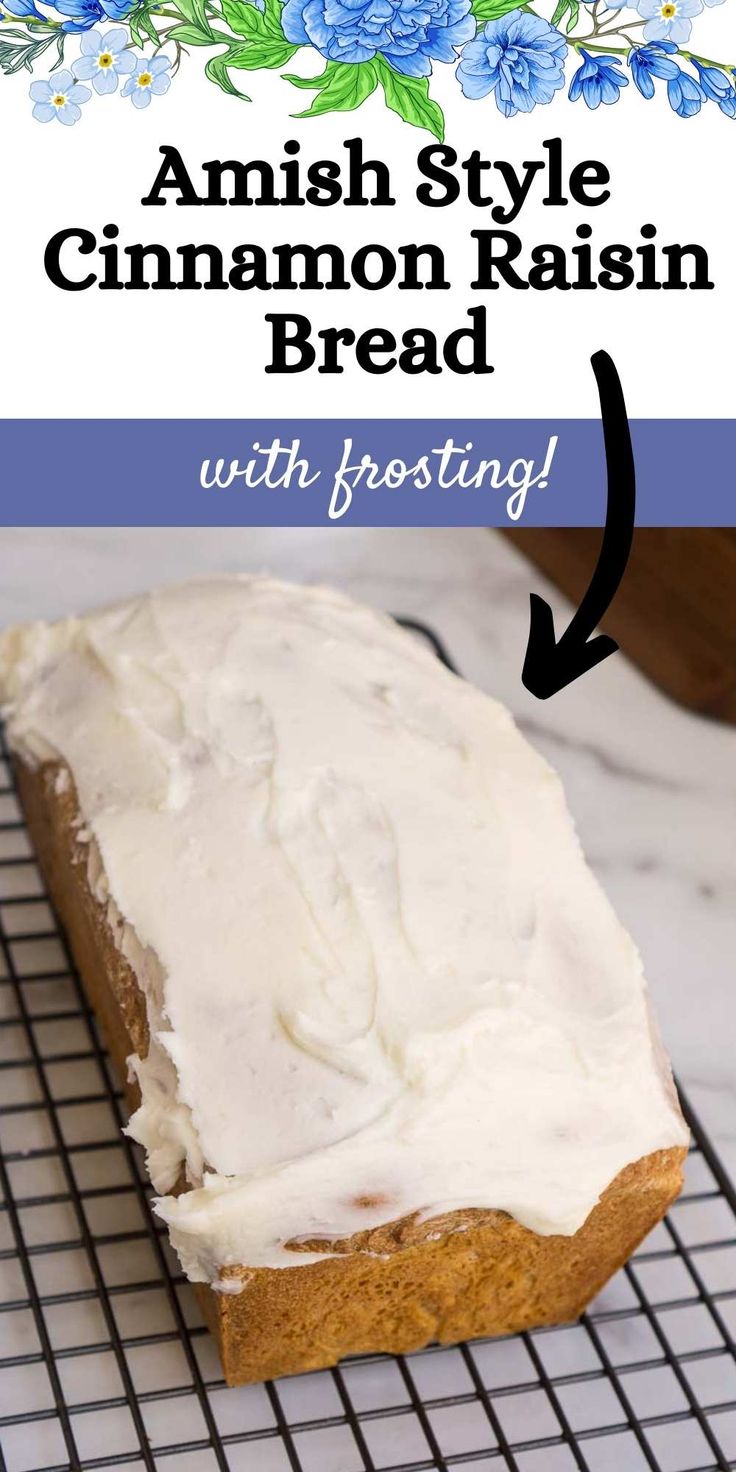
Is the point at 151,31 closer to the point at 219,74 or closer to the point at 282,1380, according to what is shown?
the point at 219,74

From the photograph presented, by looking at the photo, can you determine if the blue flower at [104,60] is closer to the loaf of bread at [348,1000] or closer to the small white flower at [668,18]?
the small white flower at [668,18]

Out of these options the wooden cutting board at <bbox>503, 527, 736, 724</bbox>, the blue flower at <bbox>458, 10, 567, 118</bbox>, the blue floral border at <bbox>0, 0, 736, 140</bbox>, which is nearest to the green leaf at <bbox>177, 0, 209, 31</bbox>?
the blue floral border at <bbox>0, 0, 736, 140</bbox>

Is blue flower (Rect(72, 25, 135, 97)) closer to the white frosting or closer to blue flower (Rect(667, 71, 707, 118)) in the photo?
blue flower (Rect(667, 71, 707, 118))

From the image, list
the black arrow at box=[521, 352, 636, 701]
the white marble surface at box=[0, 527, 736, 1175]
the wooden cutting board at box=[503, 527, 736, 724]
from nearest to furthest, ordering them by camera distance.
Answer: the black arrow at box=[521, 352, 636, 701] < the white marble surface at box=[0, 527, 736, 1175] < the wooden cutting board at box=[503, 527, 736, 724]

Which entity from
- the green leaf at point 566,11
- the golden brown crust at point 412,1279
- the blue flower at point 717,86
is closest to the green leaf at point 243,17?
the green leaf at point 566,11

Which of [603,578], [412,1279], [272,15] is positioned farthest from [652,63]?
[412,1279]

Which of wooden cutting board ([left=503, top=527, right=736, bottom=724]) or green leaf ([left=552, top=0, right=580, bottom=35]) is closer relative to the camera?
green leaf ([left=552, top=0, right=580, bottom=35])

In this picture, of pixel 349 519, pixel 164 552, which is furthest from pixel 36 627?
pixel 164 552
